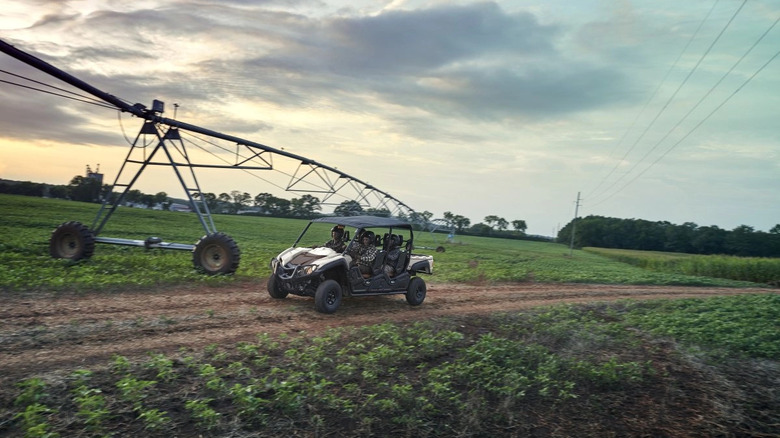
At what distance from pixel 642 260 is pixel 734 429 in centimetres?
5092

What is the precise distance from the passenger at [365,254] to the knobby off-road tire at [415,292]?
1495 millimetres

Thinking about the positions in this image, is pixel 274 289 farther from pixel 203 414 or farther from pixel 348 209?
pixel 348 209

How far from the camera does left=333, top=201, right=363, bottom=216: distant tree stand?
2258cm

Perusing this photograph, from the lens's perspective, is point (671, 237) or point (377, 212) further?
point (671, 237)

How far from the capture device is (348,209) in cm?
2286

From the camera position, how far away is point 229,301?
1162 cm

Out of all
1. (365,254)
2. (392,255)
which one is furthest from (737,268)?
(365,254)

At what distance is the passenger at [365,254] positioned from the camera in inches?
468

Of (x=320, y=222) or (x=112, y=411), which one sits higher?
(x=320, y=222)

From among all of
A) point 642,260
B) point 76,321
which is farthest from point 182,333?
point 642,260

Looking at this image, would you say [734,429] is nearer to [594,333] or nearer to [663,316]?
[594,333]

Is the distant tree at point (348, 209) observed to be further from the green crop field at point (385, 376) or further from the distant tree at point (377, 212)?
the green crop field at point (385, 376)

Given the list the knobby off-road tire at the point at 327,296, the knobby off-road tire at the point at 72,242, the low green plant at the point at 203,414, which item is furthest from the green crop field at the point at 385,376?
the knobby off-road tire at the point at 72,242

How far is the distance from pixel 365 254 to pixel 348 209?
434 inches
